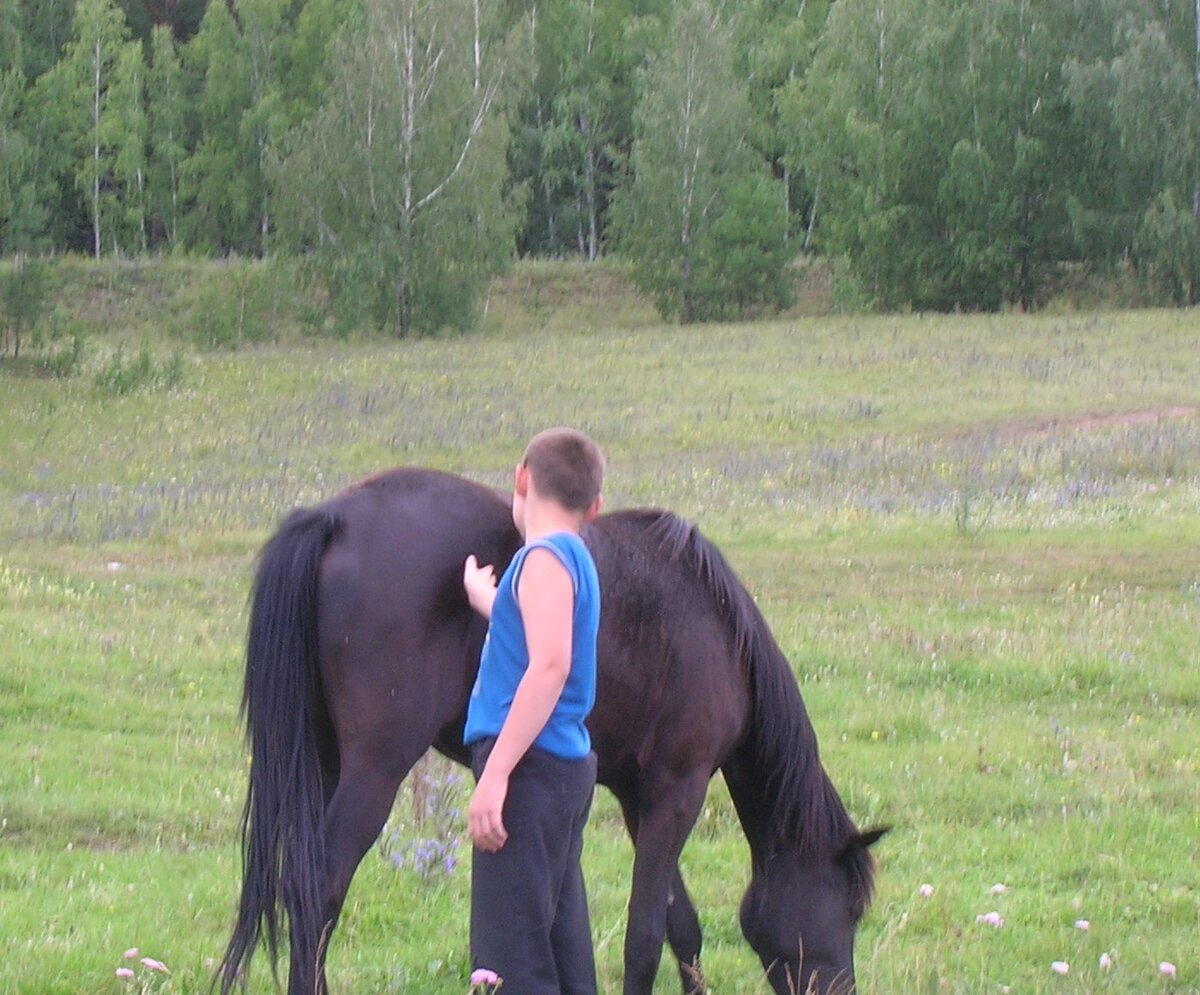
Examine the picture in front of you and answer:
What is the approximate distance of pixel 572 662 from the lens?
12.1 feet

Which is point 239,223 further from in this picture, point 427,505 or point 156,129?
point 427,505

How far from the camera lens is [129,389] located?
92.3 feet

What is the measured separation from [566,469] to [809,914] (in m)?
1.69

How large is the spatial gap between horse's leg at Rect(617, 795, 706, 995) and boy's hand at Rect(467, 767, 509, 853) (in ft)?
3.72

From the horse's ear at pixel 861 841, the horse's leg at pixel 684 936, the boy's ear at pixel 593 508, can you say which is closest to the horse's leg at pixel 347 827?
the horse's leg at pixel 684 936

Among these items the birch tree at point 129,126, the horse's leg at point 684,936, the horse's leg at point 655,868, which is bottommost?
the horse's leg at point 684,936

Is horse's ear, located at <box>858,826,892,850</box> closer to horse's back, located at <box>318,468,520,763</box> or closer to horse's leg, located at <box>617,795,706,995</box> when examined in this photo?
horse's leg, located at <box>617,795,706,995</box>

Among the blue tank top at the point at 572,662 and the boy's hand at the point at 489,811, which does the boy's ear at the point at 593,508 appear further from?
the boy's hand at the point at 489,811

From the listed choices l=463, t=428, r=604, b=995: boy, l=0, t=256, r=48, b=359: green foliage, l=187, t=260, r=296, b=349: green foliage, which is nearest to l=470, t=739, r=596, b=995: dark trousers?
l=463, t=428, r=604, b=995: boy

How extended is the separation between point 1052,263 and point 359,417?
27725 mm

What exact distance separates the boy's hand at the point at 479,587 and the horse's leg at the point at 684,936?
39.9 inches

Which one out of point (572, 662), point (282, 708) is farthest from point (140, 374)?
point (572, 662)

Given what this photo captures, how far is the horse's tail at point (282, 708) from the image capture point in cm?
429

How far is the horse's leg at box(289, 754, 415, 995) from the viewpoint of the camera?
4.17m
